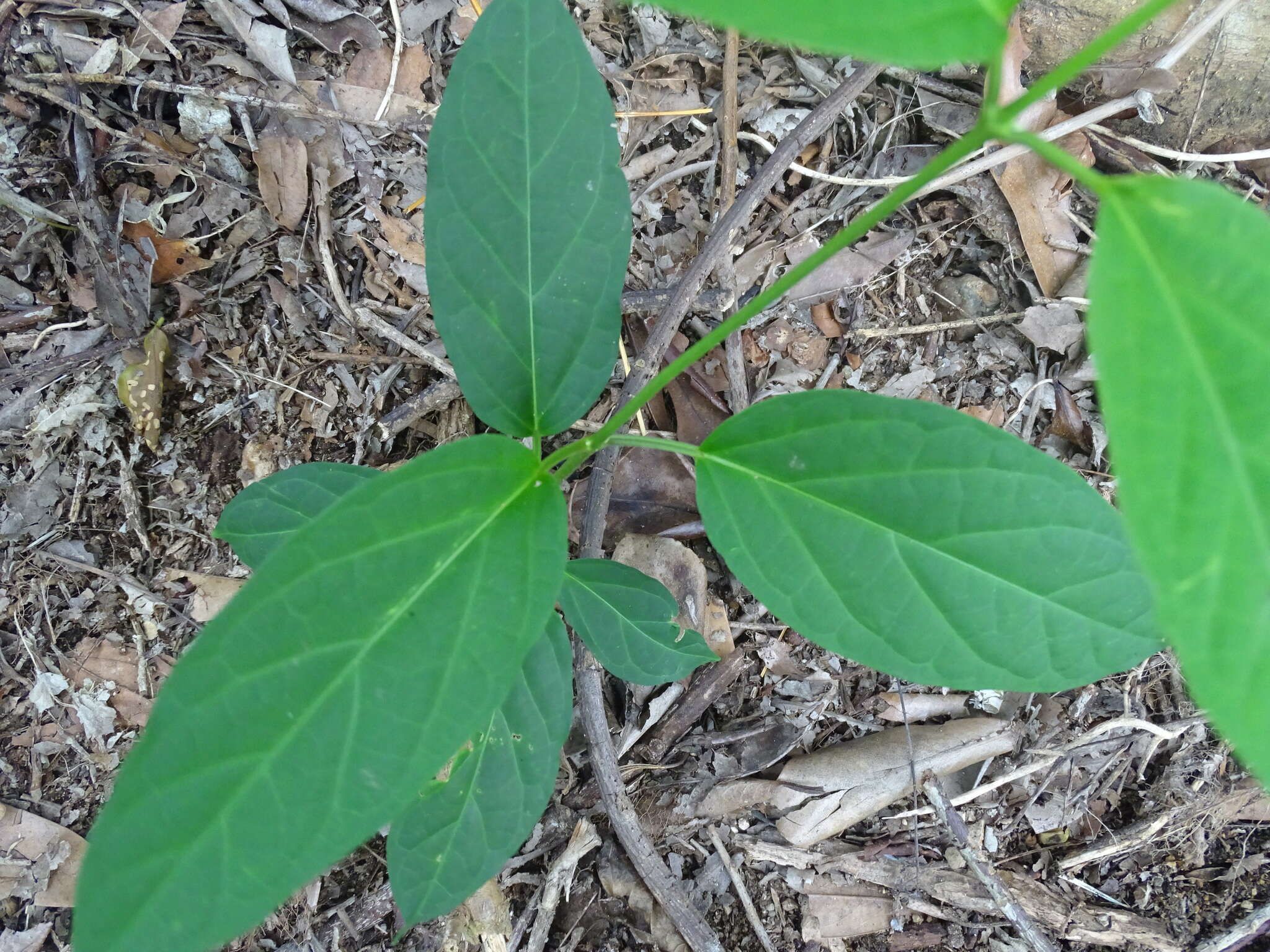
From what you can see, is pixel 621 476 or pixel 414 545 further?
pixel 621 476

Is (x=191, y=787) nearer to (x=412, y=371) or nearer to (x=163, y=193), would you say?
(x=412, y=371)

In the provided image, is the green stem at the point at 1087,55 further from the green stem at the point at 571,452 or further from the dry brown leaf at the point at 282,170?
the dry brown leaf at the point at 282,170

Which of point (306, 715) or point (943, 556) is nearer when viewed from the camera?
point (306, 715)

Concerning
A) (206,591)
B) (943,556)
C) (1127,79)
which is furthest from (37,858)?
(1127,79)

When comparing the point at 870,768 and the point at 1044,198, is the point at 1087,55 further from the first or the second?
the point at 870,768

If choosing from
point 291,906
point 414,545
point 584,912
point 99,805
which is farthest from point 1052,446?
point 99,805

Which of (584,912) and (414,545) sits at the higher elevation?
(414,545)

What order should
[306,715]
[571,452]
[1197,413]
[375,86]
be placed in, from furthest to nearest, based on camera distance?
[375,86], [571,452], [306,715], [1197,413]
